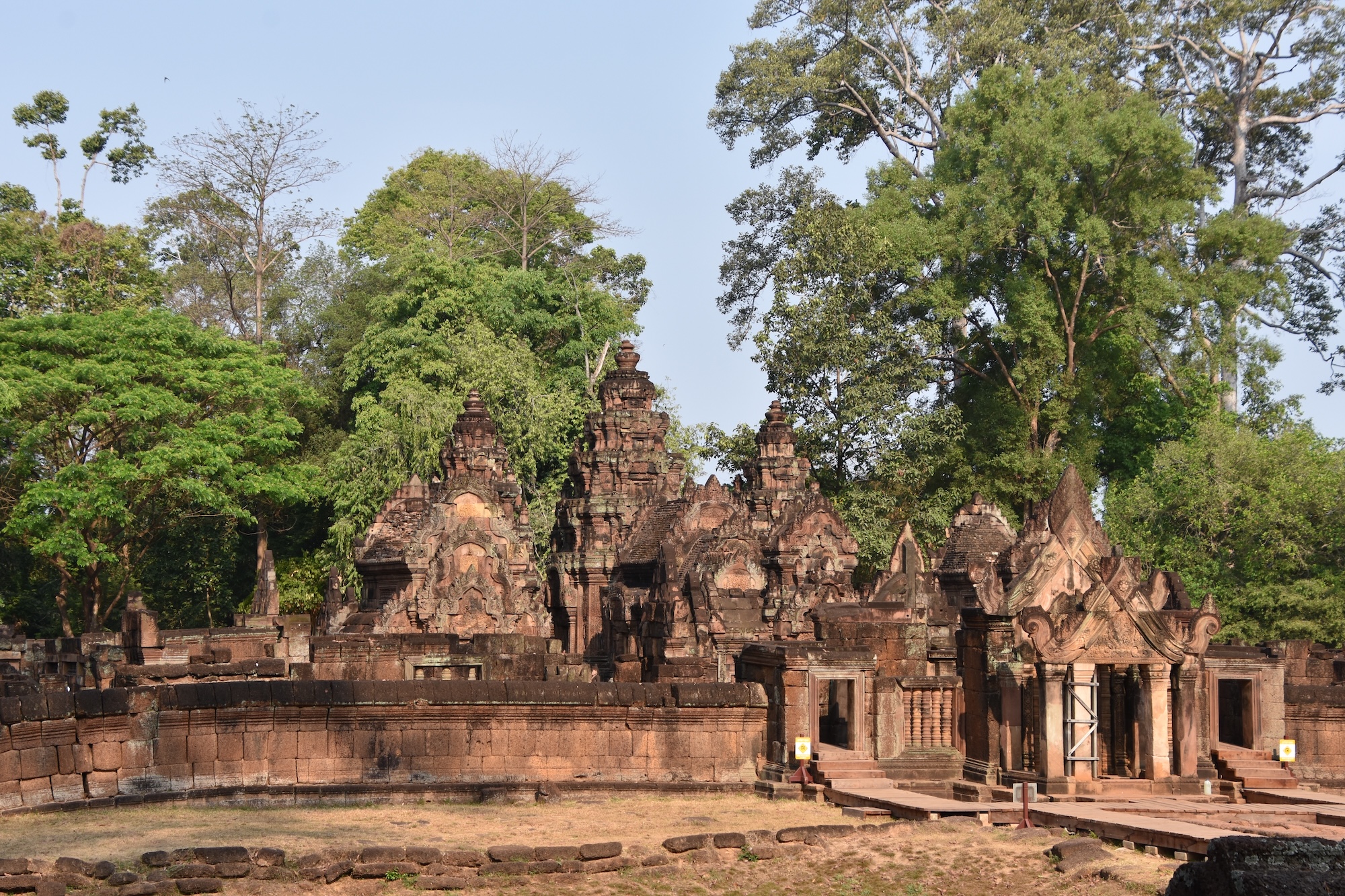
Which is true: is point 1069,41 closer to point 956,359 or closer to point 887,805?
point 956,359

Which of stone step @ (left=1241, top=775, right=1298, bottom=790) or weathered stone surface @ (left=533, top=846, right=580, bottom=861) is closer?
weathered stone surface @ (left=533, top=846, right=580, bottom=861)

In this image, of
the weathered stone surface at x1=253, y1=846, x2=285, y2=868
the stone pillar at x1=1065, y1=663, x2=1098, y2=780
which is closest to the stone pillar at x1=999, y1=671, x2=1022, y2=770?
the stone pillar at x1=1065, y1=663, x2=1098, y2=780

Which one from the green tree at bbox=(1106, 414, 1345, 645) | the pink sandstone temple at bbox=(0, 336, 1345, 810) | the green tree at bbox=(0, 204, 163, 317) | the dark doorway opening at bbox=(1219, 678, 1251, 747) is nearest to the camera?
the pink sandstone temple at bbox=(0, 336, 1345, 810)

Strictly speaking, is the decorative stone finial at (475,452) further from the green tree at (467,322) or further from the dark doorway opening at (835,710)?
A: the dark doorway opening at (835,710)

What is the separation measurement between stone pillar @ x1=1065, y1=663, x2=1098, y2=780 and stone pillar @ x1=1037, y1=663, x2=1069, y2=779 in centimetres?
12

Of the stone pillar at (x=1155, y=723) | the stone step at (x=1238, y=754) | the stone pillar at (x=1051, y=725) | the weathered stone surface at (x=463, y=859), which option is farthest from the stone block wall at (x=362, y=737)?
the stone step at (x=1238, y=754)

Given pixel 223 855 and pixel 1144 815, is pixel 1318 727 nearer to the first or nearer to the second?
pixel 1144 815

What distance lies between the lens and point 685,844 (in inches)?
512

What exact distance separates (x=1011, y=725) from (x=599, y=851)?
6481mm

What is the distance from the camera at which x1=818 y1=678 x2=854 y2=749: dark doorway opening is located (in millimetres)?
18125

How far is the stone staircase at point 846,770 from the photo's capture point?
671 inches

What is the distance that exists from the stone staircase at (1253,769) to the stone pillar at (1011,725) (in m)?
2.43

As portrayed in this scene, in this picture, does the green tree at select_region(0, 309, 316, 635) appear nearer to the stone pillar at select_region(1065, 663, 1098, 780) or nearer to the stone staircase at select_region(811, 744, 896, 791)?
the stone staircase at select_region(811, 744, 896, 791)

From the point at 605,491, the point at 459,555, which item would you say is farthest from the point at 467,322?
the point at 459,555
